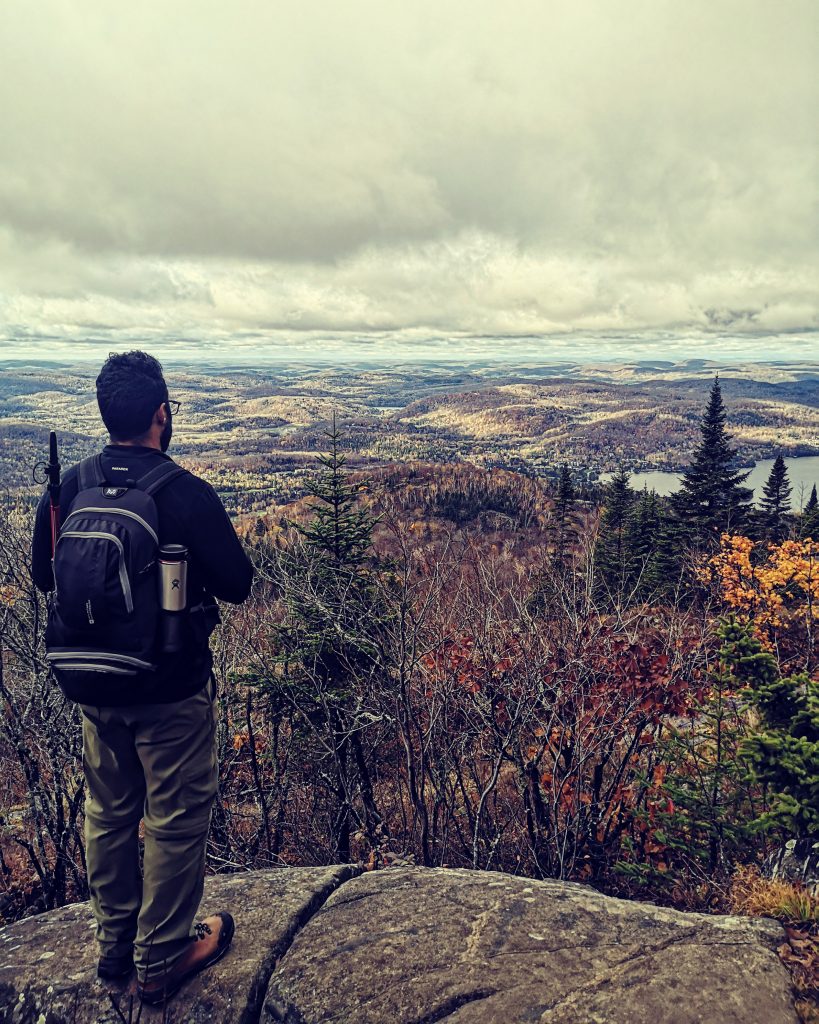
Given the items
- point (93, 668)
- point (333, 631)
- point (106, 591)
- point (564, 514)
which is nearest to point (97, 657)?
point (93, 668)

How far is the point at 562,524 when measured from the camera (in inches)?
1845

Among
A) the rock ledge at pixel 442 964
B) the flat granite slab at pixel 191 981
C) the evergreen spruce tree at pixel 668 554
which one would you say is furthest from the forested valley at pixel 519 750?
the evergreen spruce tree at pixel 668 554

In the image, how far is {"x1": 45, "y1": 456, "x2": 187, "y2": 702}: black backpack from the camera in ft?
11.4

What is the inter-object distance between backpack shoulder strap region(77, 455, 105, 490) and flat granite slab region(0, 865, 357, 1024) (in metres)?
3.39

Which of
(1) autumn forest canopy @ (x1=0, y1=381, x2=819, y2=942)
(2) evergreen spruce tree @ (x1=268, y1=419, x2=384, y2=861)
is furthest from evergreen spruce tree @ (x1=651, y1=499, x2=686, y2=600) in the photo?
(1) autumn forest canopy @ (x1=0, y1=381, x2=819, y2=942)

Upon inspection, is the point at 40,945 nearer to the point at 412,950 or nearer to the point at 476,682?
the point at 412,950

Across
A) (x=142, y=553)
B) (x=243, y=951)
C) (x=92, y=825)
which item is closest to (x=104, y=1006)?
(x=243, y=951)

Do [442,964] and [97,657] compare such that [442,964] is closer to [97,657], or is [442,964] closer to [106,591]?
[97,657]

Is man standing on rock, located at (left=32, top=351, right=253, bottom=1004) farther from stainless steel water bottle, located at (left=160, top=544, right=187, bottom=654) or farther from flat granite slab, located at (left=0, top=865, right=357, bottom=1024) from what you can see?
flat granite slab, located at (left=0, top=865, right=357, bottom=1024)

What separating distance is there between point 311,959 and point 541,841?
5060 mm

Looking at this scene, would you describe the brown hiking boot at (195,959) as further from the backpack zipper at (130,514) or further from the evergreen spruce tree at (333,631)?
the evergreen spruce tree at (333,631)

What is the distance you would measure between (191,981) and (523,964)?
94.4 inches

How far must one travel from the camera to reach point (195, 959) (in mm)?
4000

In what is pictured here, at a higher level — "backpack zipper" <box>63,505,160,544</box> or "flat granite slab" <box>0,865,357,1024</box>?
"backpack zipper" <box>63,505,160,544</box>
